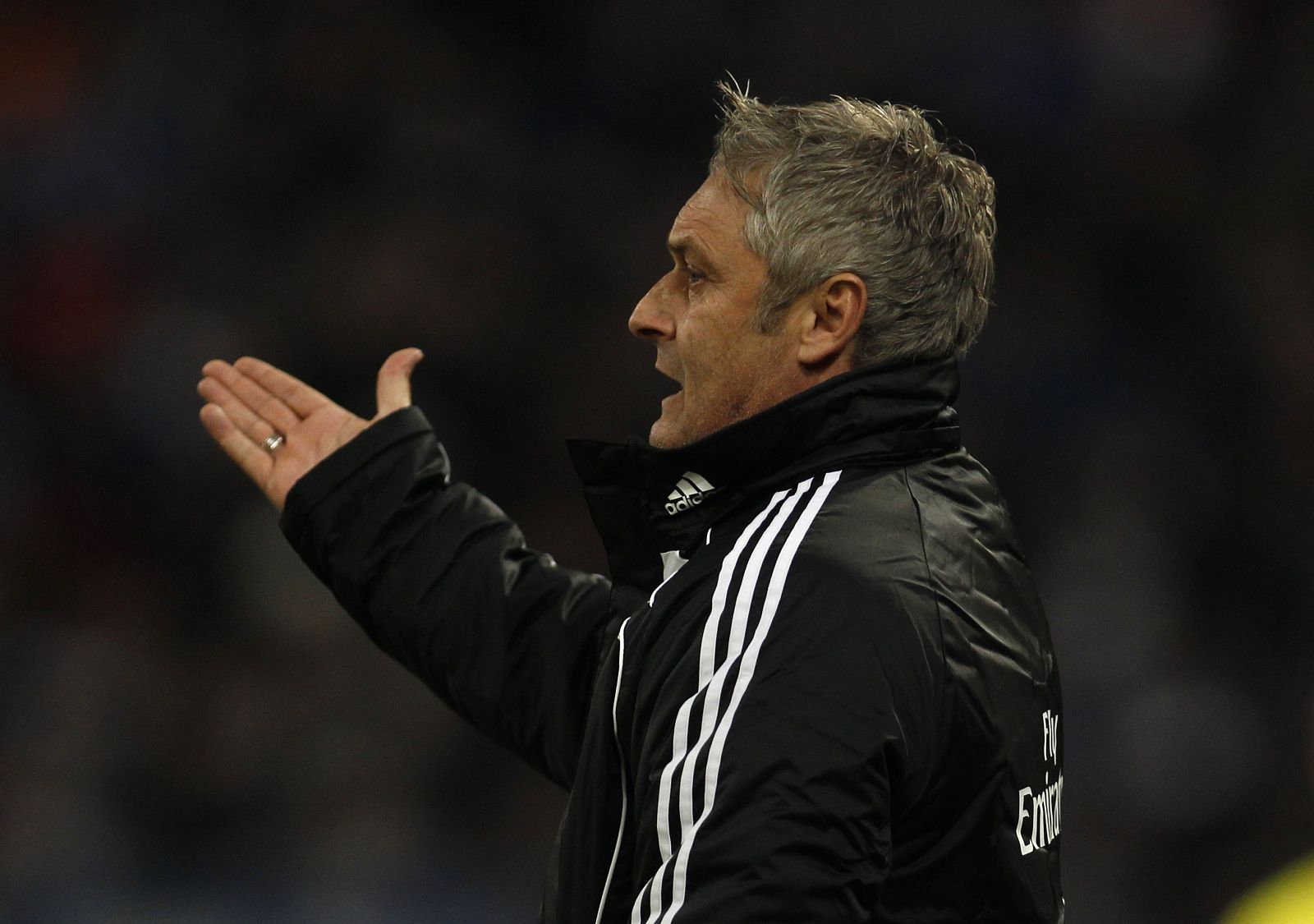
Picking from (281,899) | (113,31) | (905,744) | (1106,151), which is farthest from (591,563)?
(905,744)

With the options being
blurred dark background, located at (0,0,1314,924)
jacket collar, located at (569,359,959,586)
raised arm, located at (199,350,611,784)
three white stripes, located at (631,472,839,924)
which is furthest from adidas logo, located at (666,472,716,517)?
blurred dark background, located at (0,0,1314,924)

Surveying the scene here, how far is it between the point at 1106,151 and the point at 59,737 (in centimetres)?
402

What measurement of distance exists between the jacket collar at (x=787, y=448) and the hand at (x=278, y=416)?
699 millimetres

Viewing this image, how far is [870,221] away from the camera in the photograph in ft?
5.86

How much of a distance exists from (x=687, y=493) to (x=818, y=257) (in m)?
0.31

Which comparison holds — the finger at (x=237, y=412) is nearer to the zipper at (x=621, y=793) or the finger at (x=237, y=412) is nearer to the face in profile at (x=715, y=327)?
the face in profile at (x=715, y=327)

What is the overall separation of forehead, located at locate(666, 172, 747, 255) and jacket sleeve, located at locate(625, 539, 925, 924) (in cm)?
47

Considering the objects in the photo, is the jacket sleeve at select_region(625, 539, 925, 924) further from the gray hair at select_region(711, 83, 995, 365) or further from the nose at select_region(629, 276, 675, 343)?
the nose at select_region(629, 276, 675, 343)

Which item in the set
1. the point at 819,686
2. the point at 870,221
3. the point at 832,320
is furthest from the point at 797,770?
the point at 870,221

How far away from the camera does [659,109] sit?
5852 millimetres

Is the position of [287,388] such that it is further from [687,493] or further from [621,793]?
[621,793]

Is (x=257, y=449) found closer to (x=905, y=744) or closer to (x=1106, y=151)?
(x=905, y=744)

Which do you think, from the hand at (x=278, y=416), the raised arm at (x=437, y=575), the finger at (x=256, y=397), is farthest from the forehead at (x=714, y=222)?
the finger at (x=256, y=397)

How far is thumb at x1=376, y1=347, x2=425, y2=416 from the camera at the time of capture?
2445 millimetres
